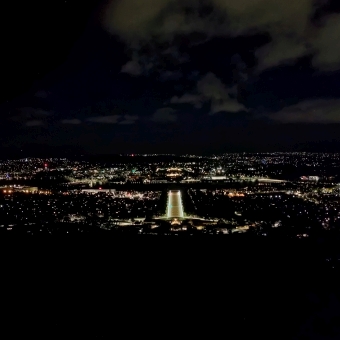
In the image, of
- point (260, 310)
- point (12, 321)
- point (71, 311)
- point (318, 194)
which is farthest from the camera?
point (318, 194)

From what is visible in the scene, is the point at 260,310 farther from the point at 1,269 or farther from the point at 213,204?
the point at 213,204

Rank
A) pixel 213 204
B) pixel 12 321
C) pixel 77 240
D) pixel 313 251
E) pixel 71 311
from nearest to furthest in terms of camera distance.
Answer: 1. pixel 12 321
2. pixel 71 311
3. pixel 313 251
4. pixel 77 240
5. pixel 213 204

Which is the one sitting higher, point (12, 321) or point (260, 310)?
point (12, 321)

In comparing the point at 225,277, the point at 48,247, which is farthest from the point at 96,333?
the point at 48,247

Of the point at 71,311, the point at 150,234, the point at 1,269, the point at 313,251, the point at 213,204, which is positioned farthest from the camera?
the point at 213,204

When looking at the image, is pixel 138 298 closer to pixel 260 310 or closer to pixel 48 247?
pixel 260 310

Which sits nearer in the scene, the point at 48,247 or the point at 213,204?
the point at 48,247

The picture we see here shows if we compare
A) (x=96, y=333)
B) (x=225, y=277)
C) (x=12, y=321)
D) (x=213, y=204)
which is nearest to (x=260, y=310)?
(x=225, y=277)

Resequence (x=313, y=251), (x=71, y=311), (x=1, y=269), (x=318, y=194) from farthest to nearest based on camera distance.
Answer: (x=318, y=194)
(x=313, y=251)
(x=1, y=269)
(x=71, y=311)

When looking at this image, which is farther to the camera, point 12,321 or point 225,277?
point 225,277
